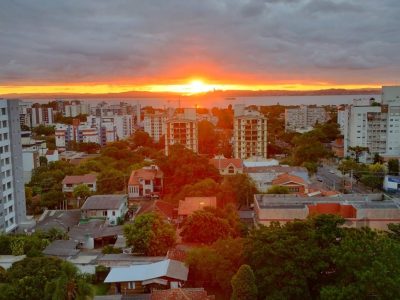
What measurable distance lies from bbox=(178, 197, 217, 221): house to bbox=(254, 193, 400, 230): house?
267cm

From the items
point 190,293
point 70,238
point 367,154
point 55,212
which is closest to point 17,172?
point 55,212

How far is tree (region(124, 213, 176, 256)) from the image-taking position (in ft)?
47.4

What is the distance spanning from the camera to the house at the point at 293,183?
22719mm

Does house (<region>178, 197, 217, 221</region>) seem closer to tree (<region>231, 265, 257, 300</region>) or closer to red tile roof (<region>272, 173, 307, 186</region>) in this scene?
red tile roof (<region>272, 173, 307, 186</region>)

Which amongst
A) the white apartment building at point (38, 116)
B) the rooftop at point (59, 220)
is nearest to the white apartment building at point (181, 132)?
the rooftop at point (59, 220)

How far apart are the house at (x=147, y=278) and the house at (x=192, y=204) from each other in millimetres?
5466

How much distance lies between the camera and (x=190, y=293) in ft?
36.1

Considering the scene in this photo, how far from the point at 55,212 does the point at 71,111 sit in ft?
208

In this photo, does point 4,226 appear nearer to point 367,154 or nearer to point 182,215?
point 182,215

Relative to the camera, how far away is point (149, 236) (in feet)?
47.4

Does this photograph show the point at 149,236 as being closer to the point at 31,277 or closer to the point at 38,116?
the point at 31,277

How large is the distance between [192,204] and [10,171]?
8.53m

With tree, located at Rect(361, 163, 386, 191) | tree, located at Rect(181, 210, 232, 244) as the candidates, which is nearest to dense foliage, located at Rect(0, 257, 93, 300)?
tree, located at Rect(181, 210, 232, 244)

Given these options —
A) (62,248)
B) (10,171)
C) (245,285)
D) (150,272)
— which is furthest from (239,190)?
(245,285)
